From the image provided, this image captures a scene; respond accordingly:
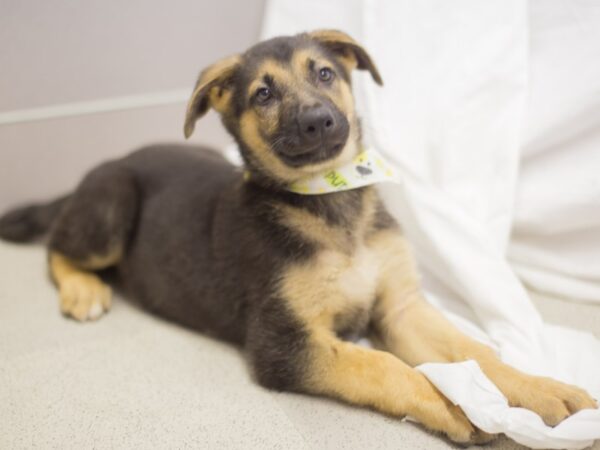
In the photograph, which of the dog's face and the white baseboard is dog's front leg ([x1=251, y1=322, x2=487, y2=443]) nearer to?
the dog's face

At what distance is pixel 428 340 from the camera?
2.46 metres

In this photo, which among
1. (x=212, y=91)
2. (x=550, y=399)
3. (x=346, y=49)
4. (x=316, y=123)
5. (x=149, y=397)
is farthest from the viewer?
(x=346, y=49)

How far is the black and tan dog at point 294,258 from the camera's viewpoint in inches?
86.4

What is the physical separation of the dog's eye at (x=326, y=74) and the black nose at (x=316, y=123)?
356 millimetres

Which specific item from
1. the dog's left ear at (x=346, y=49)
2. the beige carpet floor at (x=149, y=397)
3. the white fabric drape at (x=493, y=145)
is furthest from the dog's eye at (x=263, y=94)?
the beige carpet floor at (x=149, y=397)

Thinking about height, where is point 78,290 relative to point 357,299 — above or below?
below

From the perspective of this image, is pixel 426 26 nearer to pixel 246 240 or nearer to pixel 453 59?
pixel 453 59

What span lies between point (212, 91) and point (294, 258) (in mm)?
888

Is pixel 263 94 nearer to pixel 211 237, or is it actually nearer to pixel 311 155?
pixel 311 155

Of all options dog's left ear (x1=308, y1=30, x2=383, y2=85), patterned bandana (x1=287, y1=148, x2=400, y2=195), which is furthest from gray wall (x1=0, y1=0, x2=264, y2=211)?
patterned bandana (x1=287, y1=148, x2=400, y2=195)

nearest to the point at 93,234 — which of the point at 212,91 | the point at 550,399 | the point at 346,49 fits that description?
the point at 212,91

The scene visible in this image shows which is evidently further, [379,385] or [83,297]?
[83,297]

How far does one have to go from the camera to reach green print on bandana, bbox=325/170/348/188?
2.53 meters

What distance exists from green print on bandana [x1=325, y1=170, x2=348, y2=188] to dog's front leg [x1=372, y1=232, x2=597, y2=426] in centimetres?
30
